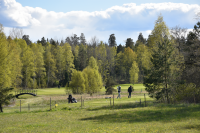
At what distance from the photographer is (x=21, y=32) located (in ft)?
282

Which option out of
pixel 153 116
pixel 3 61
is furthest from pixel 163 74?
pixel 3 61

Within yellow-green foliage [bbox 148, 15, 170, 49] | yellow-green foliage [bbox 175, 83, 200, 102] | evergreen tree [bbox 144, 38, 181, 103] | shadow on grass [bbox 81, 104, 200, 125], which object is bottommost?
shadow on grass [bbox 81, 104, 200, 125]

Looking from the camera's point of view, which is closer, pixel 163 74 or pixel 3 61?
pixel 163 74

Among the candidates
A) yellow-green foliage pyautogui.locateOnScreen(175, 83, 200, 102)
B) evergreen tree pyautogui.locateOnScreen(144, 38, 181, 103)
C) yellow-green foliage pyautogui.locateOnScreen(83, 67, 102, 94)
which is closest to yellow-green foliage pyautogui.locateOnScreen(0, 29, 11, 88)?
yellow-green foliage pyautogui.locateOnScreen(83, 67, 102, 94)

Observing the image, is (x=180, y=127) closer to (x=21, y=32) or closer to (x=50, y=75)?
(x=50, y=75)

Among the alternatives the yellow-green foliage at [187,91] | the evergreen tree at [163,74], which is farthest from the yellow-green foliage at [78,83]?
the yellow-green foliage at [187,91]

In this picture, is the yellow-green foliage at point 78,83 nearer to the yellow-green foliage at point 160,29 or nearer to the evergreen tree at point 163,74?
the yellow-green foliage at point 160,29

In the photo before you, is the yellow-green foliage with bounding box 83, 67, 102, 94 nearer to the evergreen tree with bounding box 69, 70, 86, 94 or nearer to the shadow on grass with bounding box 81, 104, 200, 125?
the evergreen tree with bounding box 69, 70, 86, 94

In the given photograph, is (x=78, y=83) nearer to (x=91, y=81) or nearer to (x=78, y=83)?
(x=78, y=83)

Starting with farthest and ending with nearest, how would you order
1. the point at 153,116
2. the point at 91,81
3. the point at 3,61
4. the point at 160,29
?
the point at 91,81
the point at 160,29
the point at 3,61
the point at 153,116

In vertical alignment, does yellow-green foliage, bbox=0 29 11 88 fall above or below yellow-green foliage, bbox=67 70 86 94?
above

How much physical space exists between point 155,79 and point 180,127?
12364 mm

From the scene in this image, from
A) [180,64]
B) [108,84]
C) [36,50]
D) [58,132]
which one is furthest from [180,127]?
[36,50]

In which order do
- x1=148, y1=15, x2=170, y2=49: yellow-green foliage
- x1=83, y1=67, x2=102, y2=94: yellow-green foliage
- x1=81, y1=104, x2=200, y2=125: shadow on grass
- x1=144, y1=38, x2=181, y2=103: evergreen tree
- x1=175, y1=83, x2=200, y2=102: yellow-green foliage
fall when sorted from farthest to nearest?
x1=83, y1=67, x2=102, y2=94: yellow-green foliage
x1=148, y1=15, x2=170, y2=49: yellow-green foliage
x1=175, y1=83, x2=200, y2=102: yellow-green foliage
x1=144, y1=38, x2=181, y2=103: evergreen tree
x1=81, y1=104, x2=200, y2=125: shadow on grass
